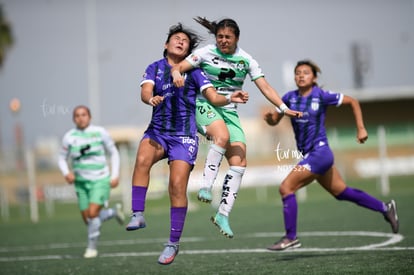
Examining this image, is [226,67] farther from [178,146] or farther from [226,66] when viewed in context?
[178,146]

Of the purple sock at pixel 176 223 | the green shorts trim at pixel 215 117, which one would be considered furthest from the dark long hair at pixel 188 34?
the purple sock at pixel 176 223

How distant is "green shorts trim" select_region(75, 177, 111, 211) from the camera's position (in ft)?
41.5

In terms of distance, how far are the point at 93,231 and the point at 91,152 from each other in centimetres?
131

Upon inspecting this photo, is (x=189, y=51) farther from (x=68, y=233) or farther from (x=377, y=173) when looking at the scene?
(x=377, y=173)

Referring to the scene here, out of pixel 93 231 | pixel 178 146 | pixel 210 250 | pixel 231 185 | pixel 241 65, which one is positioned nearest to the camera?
pixel 178 146

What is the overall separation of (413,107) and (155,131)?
3413cm

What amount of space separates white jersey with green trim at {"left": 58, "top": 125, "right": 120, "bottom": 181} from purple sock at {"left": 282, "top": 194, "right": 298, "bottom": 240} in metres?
3.49

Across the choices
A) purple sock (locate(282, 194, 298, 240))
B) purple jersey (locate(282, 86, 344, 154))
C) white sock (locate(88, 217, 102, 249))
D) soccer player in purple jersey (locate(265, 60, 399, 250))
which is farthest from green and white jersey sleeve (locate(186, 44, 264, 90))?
white sock (locate(88, 217, 102, 249))

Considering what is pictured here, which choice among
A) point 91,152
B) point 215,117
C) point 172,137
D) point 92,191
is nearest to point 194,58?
point 215,117

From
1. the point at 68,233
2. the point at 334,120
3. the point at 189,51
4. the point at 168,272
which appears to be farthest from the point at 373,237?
the point at 334,120

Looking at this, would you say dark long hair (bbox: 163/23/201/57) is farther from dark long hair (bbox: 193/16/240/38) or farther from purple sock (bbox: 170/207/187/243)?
purple sock (bbox: 170/207/187/243)

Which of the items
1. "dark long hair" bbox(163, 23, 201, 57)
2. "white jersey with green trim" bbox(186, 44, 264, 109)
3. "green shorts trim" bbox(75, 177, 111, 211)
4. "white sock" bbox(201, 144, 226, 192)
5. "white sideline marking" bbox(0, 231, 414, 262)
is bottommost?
"white sideline marking" bbox(0, 231, 414, 262)

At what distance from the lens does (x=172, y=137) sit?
27.8 ft

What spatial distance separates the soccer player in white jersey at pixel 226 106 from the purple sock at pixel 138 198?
689mm
